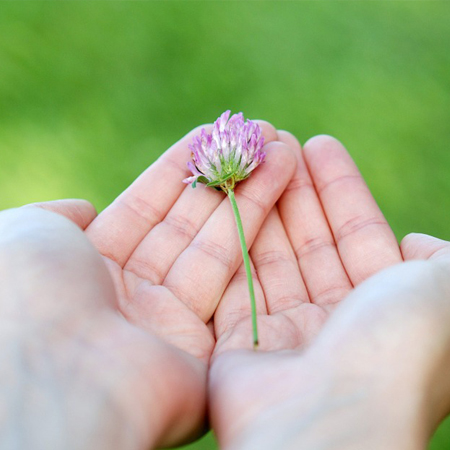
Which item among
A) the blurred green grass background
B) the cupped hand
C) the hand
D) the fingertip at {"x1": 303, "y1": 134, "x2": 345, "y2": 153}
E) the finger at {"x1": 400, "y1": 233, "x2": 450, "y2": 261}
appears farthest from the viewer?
the blurred green grass background

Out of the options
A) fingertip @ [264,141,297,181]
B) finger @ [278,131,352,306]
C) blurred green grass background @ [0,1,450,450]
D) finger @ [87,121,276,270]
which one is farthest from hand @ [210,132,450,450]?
blurred green grass background @ [0,1,450,450]

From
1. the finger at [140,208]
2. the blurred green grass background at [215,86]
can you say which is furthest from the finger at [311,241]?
the blurred green grass background at [215,86]

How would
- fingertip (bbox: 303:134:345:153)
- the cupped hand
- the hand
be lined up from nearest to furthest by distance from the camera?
the hand
the cupped hand
fingertip (bbox: 303:134:345:153)

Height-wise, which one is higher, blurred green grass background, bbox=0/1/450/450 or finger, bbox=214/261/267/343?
blurred green grass background, bbox=0/1/450/450

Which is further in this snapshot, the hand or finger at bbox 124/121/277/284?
finger at bbox 124/121/277/284

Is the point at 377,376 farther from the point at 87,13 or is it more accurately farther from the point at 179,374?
the point at 87,13

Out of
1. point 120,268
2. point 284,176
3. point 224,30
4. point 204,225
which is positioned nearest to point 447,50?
point 224,30

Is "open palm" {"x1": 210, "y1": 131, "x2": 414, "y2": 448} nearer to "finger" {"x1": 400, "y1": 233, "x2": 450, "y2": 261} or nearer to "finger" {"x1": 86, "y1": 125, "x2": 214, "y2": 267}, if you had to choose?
"finger" {"x1": 400, "y1": 233, "x2": 450, "y2": 261}

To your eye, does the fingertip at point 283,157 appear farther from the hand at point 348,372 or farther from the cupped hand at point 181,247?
the hand at point 348,372
